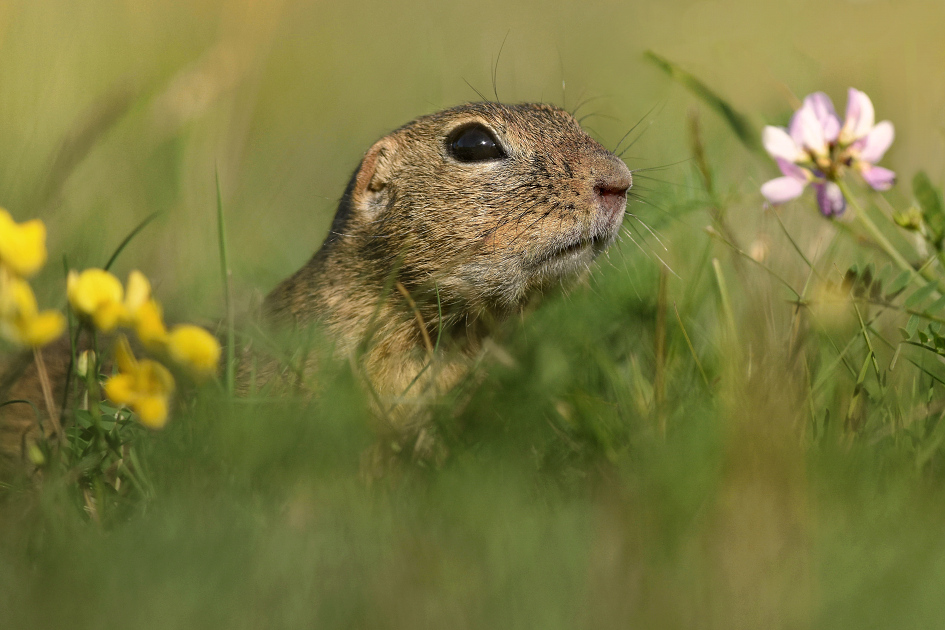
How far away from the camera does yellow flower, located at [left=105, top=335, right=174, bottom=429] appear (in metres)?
2.07

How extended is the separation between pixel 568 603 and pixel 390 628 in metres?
0.34

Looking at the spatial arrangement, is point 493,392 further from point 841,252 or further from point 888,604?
point 841,252

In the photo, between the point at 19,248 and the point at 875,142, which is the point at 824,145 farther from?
the point at 19,248

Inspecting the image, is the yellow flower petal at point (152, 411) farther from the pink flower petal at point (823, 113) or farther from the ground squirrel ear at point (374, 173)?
the pink flower petal at point (823, 113)

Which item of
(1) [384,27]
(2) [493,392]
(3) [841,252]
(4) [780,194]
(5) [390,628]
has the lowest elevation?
(5) [390,628]

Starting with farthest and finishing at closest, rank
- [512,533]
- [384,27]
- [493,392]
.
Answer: [384,27]
[493,392]
[512,533]

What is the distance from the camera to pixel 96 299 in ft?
6.47

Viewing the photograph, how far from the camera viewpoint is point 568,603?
1.65 metres

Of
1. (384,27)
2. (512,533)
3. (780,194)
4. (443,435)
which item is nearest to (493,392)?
(443,435)

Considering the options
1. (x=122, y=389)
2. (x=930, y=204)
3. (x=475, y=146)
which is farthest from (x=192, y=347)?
(x=930, y=204)

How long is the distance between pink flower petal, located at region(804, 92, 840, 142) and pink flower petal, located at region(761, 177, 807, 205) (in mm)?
164

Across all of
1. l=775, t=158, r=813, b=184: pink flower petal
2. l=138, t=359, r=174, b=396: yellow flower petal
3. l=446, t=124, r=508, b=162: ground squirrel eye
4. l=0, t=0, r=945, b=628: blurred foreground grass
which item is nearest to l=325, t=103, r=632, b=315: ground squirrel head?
l=446, t=124, r=508, b=162: ground squirrel eye

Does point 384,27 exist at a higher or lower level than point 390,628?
higher

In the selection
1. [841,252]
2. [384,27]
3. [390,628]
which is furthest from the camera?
[384,27]
